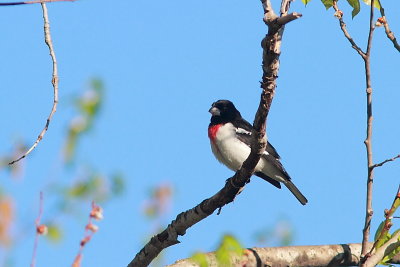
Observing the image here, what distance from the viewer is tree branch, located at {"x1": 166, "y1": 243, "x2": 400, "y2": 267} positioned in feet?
16.6

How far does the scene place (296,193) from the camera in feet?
27.1

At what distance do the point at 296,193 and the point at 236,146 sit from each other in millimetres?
1148

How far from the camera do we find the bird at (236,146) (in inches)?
299

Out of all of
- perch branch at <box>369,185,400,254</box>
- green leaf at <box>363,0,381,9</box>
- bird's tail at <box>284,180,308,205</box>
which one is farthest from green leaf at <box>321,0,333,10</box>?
bird's tail at <box>284,180,308,205</box>

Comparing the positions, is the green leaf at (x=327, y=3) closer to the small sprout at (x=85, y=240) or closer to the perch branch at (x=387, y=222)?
the perch branch at (x=387, y=222)

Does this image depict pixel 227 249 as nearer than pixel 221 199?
Yes

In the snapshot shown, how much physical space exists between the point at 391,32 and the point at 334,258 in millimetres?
1754

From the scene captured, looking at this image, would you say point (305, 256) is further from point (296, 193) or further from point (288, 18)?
point (296, 193)

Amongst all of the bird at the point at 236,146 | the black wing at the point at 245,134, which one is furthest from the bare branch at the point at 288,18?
the black wing at the point at 245,134

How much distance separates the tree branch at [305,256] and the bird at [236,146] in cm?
212

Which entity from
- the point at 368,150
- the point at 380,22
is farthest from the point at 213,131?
the point at 368,150

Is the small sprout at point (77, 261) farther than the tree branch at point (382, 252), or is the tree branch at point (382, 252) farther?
the tree branch at point (382, 252)

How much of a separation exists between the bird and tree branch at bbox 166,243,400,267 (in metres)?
2.12

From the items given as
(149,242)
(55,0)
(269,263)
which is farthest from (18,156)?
(269,263)
